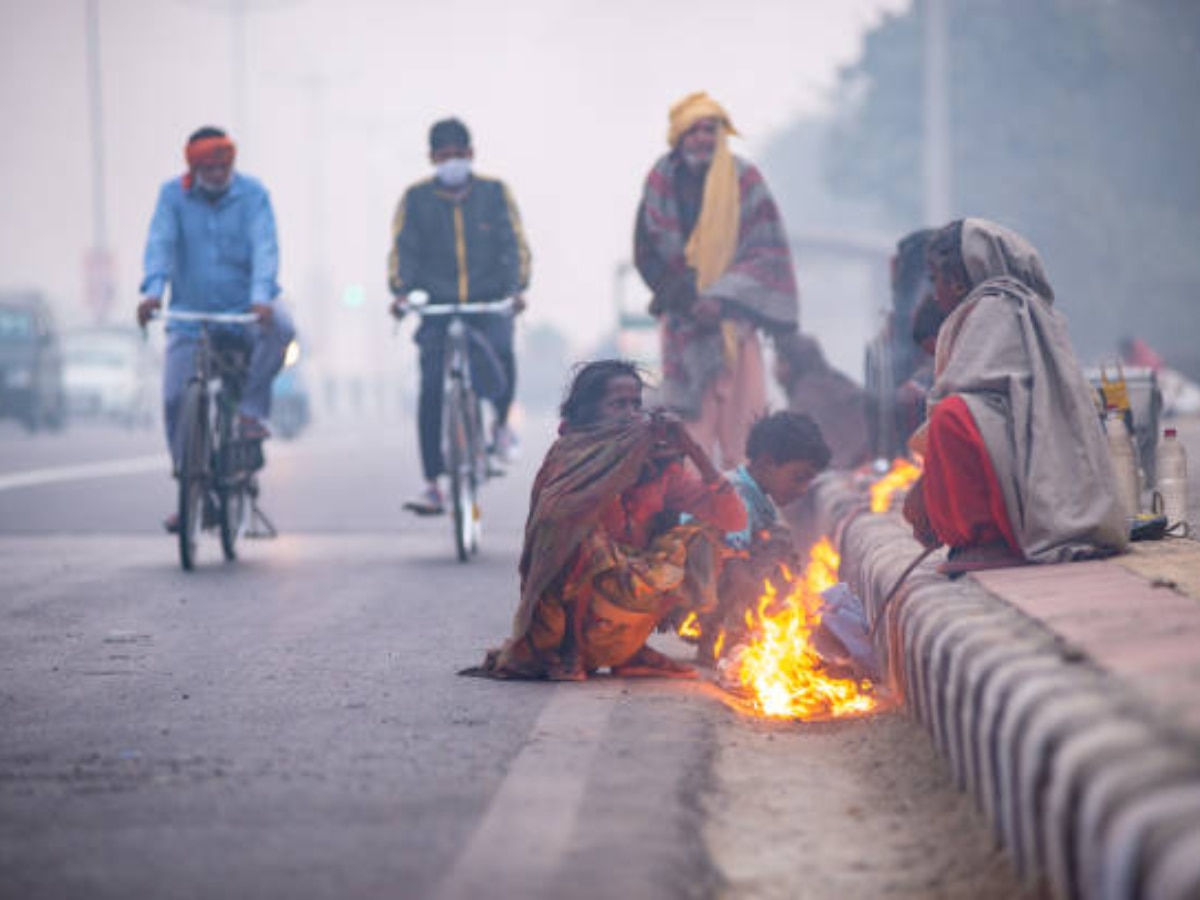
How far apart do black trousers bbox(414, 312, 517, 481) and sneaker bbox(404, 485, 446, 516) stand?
0.25 feet

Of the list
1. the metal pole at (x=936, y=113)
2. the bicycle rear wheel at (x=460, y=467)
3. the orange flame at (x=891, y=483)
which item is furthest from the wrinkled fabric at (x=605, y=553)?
the metal pole at (x=936, y=113)

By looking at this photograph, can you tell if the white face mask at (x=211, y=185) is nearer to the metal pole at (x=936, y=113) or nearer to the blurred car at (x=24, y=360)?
the metal pole at (x=936, y=113)

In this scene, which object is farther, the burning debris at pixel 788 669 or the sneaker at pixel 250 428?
the sneaker at pixel 250 428

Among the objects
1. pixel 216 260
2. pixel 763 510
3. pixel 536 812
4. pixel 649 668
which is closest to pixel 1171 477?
pixel 763 510

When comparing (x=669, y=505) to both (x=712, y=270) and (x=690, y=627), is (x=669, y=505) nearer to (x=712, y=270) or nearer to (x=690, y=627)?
(x=690, y=627)

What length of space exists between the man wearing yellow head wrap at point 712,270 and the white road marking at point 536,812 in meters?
4.63

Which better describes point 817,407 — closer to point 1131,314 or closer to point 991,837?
point 991,837

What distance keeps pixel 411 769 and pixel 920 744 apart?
1346mm

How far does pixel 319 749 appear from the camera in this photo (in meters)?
4.84

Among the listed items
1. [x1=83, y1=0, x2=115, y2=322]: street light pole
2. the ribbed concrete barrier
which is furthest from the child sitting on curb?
A: [x1=83, y1=0, x2=115, y2=322]: street light pole

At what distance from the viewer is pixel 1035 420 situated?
17.5 feet

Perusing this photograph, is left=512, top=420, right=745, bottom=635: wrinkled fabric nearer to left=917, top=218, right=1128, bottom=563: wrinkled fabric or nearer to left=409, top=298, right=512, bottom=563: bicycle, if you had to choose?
left=917, top=218, right=1128, bottom=563: wrinkled fabric

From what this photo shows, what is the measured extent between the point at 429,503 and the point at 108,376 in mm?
29544

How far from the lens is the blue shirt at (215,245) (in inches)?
390
